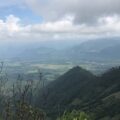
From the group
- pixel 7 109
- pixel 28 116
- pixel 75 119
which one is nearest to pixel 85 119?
pixel 75 119

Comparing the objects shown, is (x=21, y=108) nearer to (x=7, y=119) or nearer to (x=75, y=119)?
(x=7, y=119)

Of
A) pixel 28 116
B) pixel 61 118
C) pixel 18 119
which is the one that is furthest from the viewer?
pixel 61 118

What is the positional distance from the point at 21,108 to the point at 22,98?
105 centimetres

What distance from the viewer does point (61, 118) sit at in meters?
31.2

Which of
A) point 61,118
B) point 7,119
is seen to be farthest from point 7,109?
point 61,118

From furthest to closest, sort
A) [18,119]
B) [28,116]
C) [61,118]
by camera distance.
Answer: [61,118] → [28,116] → [18,119]

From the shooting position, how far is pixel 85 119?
32969 millimetres

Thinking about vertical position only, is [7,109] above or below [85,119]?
above

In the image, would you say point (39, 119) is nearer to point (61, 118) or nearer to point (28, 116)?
point (28, 116)

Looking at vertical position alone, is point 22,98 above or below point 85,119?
above

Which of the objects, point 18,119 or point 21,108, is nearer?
point 18,119

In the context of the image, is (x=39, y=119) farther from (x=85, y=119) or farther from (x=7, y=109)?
(x=85, y=119)

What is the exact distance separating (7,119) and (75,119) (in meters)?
9.28

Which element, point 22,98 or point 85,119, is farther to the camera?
point 85,119
